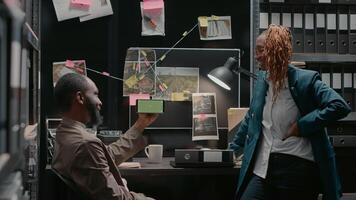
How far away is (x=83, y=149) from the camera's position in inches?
73.5

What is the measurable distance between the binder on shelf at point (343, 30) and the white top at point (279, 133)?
834 millimetres

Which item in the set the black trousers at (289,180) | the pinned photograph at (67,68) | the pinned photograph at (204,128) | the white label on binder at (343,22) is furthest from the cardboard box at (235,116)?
the pinned photograph at (67,68)

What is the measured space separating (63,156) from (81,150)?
0.10m

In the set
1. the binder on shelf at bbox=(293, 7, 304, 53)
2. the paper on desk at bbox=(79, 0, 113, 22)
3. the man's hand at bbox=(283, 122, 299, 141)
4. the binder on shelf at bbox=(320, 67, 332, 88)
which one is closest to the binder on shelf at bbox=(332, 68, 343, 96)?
the binder on shelf at bbox=(320, 67, 332, 88)

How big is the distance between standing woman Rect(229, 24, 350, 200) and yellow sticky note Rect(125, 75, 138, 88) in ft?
2.99

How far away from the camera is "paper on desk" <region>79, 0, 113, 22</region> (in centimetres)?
302

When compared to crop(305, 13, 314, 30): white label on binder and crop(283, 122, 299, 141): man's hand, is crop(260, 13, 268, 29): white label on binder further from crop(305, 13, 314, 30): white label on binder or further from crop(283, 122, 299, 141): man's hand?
crop(283, 122, 299, 141): man's hand

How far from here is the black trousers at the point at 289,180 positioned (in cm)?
219

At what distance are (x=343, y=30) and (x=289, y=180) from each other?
45.5 inches

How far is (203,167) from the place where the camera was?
2457mm

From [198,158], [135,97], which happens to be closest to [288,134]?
[198,158]

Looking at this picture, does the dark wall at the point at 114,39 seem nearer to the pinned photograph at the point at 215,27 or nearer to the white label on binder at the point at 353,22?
the pinned photograph at the point at 215,27

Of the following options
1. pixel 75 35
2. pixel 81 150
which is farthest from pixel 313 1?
pixel 81 150

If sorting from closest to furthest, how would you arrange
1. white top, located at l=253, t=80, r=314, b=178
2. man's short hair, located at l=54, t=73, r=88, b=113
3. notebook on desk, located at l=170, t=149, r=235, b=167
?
man's short hair, located at l=54, t=73, r=88, b=113
white top, located at l=253, t=80, r=314, b=178
notebook on desk, located at l=170, t=149, r=235, b=167
